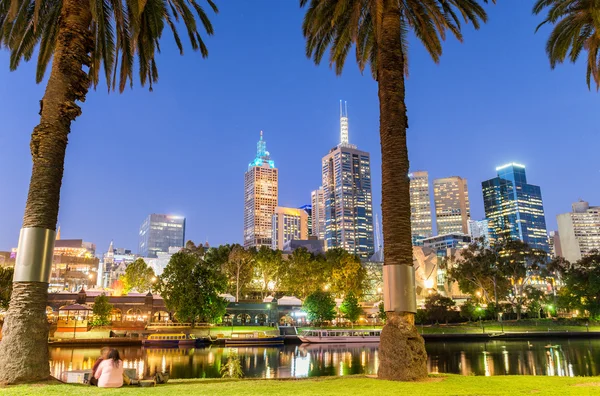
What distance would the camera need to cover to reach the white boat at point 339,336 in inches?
2275

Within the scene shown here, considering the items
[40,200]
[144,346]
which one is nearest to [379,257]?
[144,346]

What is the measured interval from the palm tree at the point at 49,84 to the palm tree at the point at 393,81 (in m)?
5.43

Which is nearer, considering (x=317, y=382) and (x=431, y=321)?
(x=317, y=382)

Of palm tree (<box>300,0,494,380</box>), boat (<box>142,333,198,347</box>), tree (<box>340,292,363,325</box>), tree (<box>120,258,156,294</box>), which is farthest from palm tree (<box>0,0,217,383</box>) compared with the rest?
tree (<box>120,258,156,294</box>)

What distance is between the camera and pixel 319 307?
69875 millimetres

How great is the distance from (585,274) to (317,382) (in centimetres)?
7764

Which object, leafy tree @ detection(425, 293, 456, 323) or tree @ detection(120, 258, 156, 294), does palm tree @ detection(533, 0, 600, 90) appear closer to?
leafy tree @ detection(425, 293, 456, 323)

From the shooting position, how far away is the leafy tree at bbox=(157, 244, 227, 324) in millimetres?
59094

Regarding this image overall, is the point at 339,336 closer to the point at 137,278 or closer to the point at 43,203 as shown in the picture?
the point at 43,203

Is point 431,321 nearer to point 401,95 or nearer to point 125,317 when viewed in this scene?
Answer: point 125,317

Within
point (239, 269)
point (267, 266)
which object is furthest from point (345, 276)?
point (239, 269)

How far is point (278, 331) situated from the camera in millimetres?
64625

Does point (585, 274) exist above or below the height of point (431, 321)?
above

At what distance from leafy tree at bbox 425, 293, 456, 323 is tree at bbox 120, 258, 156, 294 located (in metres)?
54.7
